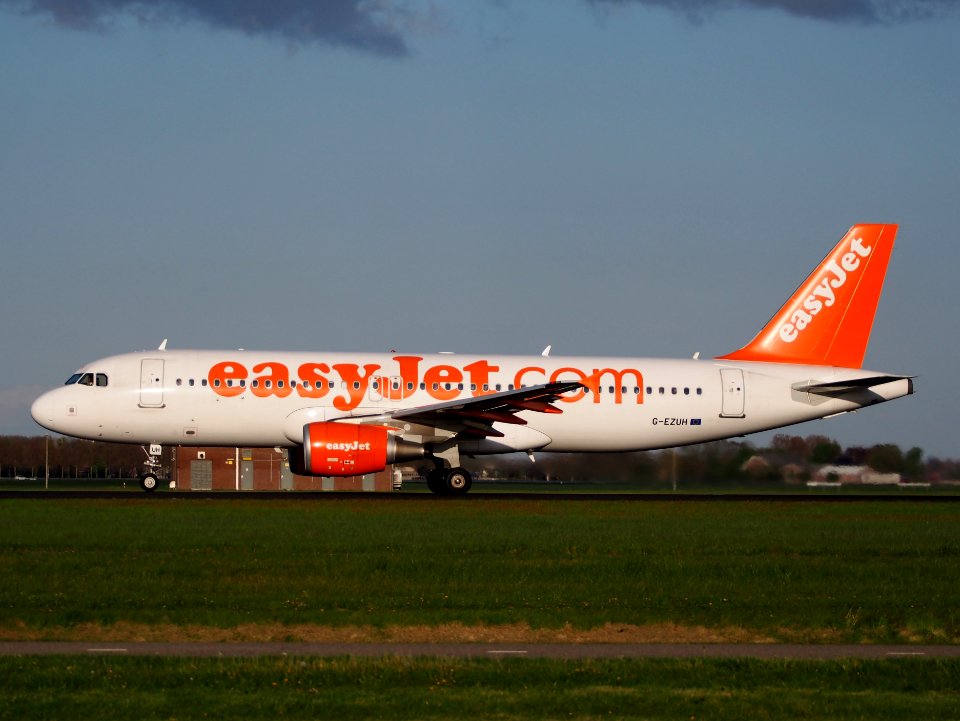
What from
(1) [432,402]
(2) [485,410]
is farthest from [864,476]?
(1) [432,402]

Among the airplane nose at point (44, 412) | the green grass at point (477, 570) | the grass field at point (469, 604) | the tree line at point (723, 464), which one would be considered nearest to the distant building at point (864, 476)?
the tree line at point (723, 464)

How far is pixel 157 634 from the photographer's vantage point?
44.5ft

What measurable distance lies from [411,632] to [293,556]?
19.2ft

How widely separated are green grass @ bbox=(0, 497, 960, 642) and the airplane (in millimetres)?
5910

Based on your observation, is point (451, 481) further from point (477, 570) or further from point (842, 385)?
point (477, 570)

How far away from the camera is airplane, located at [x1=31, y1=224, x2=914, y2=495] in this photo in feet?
111

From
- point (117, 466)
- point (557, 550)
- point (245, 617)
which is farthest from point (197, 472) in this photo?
point (117, 466)

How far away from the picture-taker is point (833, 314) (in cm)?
3897

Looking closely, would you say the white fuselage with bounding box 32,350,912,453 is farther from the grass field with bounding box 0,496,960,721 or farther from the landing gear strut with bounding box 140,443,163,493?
the grass field with bounding box 0,496,960,721

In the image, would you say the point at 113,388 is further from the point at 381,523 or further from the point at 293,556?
the point at 293,556

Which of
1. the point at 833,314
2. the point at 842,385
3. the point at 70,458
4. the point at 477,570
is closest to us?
the point at 477,570

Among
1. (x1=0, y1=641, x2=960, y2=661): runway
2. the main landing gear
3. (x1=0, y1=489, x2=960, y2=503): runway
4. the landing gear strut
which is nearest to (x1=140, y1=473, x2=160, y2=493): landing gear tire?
the landing gear strut

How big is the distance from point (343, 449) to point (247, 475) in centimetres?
2560

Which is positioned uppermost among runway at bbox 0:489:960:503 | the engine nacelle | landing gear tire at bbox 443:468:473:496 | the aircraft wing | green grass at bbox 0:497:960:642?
the aircraft wing
